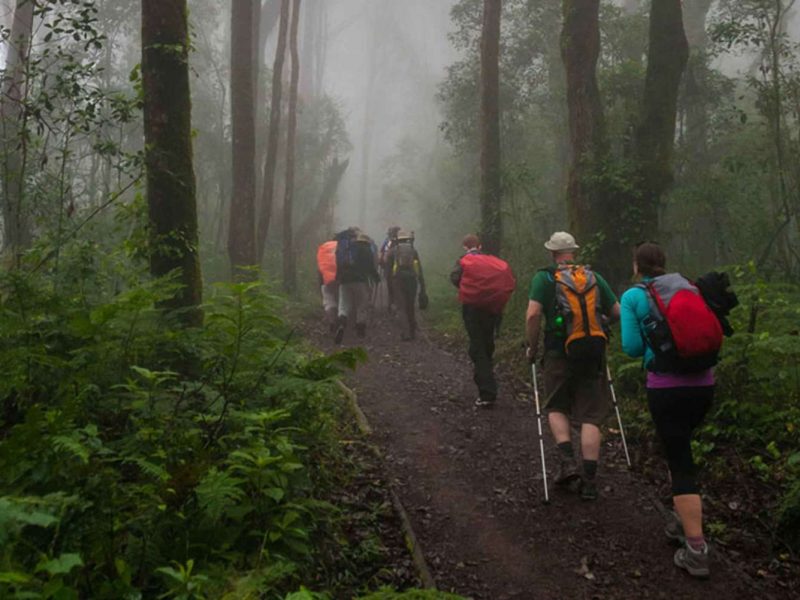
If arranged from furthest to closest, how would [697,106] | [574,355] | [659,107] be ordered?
[697,106] < [659,107] < [574,355]

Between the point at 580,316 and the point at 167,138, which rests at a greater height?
the point at 167,138

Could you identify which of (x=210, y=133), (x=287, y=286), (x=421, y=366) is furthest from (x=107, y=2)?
(x=421, y=366)

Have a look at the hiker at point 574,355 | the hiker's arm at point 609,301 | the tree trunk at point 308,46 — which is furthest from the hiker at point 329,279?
the tree trunk at point 308,46

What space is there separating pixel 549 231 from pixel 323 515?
14.3m

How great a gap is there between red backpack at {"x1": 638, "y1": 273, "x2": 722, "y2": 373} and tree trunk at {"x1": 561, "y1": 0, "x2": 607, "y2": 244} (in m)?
6.16

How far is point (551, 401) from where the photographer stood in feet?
19.2

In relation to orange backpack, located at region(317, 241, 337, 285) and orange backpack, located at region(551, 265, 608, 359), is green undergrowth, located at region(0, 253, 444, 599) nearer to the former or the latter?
orange backpack, located at region(551, 265, 608, 359)

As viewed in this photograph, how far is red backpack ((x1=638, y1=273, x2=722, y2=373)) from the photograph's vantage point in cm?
430

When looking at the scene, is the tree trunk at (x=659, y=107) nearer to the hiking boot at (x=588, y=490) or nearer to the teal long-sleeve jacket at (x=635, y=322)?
the hiking boot at (x=588, y=490)

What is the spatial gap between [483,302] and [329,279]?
214 inches

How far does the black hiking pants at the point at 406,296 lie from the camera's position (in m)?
12.9

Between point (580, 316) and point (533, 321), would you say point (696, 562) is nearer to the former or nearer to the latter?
point (580, 316)

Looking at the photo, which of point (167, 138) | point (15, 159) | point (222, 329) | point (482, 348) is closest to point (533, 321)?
point (482, 348)

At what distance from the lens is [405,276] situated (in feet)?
42.3
